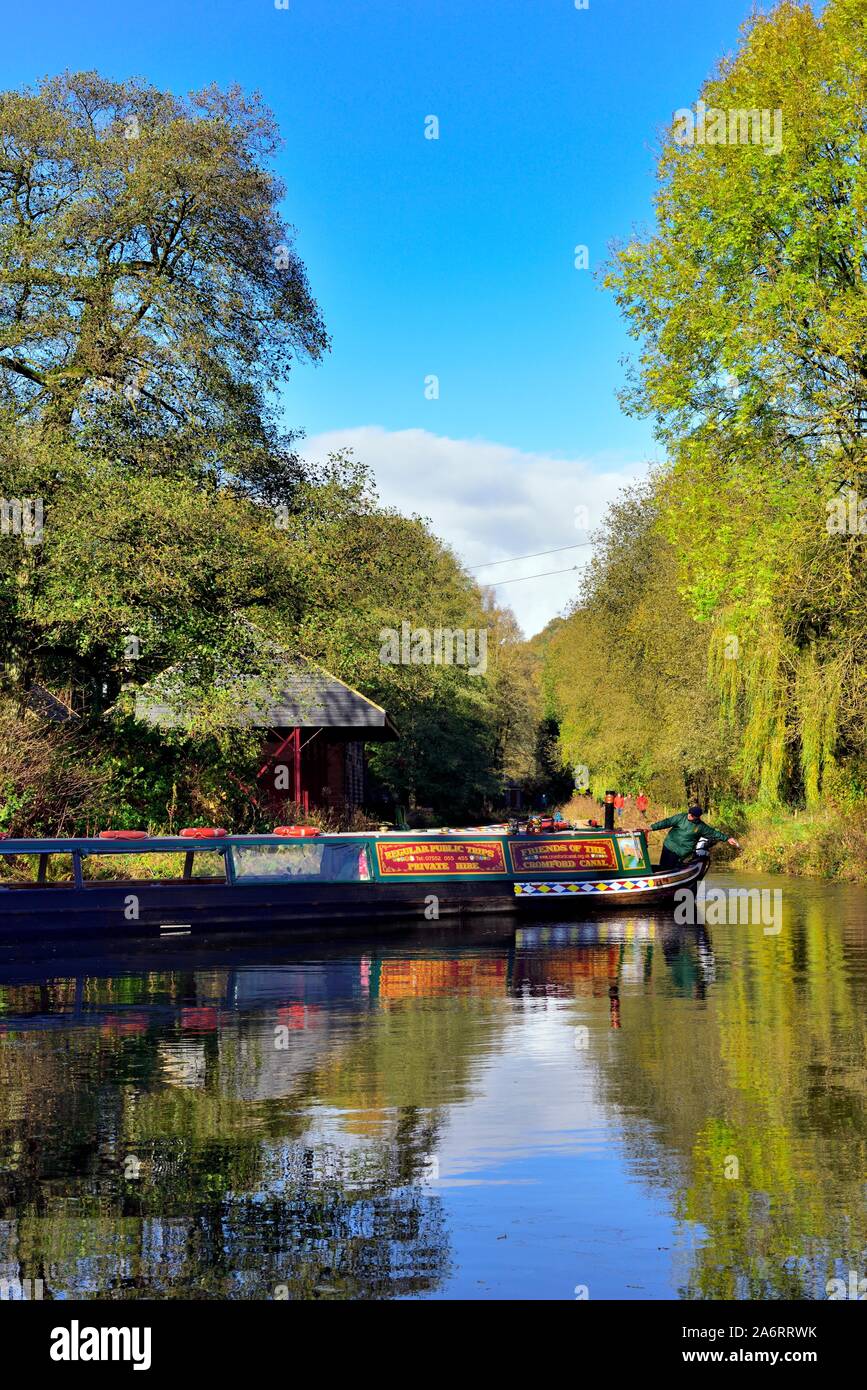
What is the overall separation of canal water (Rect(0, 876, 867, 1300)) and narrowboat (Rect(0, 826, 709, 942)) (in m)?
4.55

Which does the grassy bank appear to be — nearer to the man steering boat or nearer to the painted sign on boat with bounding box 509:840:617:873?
the man steering boat

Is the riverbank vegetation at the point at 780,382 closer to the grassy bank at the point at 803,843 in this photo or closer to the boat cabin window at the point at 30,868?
the grassy bank at the point at 803,843

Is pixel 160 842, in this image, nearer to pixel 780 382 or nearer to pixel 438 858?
pixel 438 858

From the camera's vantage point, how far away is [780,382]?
32594 mm

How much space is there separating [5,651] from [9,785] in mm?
3078

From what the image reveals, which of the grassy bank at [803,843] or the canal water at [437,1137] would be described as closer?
the canal water at [437,1137]

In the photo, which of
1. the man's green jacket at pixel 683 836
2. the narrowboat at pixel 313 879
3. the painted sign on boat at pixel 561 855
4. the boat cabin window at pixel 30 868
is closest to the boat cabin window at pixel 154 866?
the narrowboat at pixel 313 879

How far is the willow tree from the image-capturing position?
105 feet

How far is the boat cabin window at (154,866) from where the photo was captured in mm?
25344

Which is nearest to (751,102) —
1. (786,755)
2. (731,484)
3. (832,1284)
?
(731,484)

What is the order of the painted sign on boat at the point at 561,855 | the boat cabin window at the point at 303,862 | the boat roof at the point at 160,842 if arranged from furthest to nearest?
1. the painted sign on boat at the point at 561,855
2. the boat cabin window at the point at 303,862
3. the boat roof at the point at 160,842

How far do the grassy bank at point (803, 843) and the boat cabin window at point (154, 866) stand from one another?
1732 centimetres

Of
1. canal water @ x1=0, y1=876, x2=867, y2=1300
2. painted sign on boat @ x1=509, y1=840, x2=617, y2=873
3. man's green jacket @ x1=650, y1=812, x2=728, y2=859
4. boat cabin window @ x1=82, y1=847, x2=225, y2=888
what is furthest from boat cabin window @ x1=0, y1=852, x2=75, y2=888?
man's green jacket @ x1=650, y1=812, x2=728, y2=859
